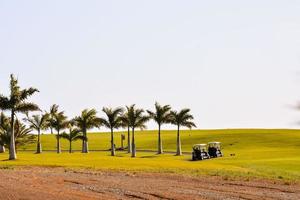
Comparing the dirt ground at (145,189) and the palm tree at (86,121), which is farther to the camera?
the palm tree at (86,121)

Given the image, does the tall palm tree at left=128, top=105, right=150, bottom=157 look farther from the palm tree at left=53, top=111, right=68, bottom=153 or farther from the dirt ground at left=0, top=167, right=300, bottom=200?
the dirt ground at left=0, top=167, right=300, bottom=200

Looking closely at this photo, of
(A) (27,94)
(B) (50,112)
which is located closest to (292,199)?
(A) (27,94)

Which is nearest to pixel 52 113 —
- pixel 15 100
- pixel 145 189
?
pixel 15 100

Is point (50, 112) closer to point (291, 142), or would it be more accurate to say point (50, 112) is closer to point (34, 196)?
point (291, 142)

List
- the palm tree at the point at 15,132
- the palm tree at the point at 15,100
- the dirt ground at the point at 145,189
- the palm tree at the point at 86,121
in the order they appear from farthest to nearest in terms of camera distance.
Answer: the palm tree at the point at 86,121, the palm tree at the point at 15,132, the palm tree at the point at 15,100, the dirt ground at the point at 145,189

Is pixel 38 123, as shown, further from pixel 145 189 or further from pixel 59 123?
pixel 145 189

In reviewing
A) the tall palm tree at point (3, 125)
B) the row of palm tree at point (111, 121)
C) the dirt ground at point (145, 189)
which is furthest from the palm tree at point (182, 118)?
the dirt ground at point (145, 189)

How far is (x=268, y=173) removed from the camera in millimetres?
48562

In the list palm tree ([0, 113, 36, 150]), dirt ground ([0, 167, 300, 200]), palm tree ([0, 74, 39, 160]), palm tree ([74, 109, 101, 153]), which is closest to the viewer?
dirt ground ([0, 167, 300, 200])

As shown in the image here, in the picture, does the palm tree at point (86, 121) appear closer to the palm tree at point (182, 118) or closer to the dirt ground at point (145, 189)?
the palm tree at point (182, 118)

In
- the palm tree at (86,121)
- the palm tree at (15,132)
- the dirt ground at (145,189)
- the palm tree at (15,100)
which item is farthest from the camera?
the palm tree at (86,121)

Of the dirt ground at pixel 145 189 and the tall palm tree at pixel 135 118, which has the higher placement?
the tall palm tree at pixel 135 118

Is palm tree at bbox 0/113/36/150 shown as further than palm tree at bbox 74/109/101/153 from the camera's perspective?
No

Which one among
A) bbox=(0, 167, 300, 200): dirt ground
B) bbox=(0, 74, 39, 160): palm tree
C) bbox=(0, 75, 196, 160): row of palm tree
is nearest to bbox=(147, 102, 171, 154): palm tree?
bbox=(0, 75, 196, 160): row of palm tree
